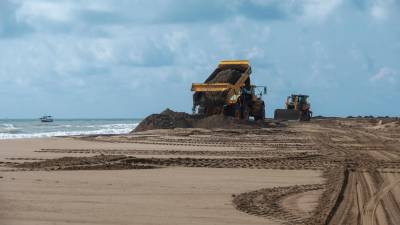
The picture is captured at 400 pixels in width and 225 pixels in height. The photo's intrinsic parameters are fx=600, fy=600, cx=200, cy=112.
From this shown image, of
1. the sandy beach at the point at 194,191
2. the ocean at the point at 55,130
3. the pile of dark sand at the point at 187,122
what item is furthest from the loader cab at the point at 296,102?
the sandy beach at the point at 194,191

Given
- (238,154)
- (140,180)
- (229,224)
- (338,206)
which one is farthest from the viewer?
(238,154)

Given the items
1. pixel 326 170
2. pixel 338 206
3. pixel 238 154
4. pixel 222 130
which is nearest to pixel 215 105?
pixel 222 130

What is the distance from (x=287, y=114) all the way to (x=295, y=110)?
0.86 m

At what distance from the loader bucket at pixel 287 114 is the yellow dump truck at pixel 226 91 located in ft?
67.7

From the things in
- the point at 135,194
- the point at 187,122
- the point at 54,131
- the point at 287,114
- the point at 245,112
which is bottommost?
the point at 135,194

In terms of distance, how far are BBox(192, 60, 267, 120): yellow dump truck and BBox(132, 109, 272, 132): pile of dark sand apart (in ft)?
3.29

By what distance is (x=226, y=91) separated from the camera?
33500 millimetres

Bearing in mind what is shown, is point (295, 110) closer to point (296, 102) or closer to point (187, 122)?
point (296, 102)

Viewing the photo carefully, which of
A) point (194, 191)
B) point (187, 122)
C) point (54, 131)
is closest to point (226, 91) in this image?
point (187, 122)

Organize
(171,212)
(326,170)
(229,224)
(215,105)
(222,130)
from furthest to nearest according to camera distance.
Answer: (215,105), (222,130), (326,170), (171,212), (229,224)

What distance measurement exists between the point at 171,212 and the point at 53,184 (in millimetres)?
2921

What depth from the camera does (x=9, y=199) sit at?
7.33 m

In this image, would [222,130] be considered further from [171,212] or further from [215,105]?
[171,212]

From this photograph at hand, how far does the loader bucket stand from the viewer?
189 feet
